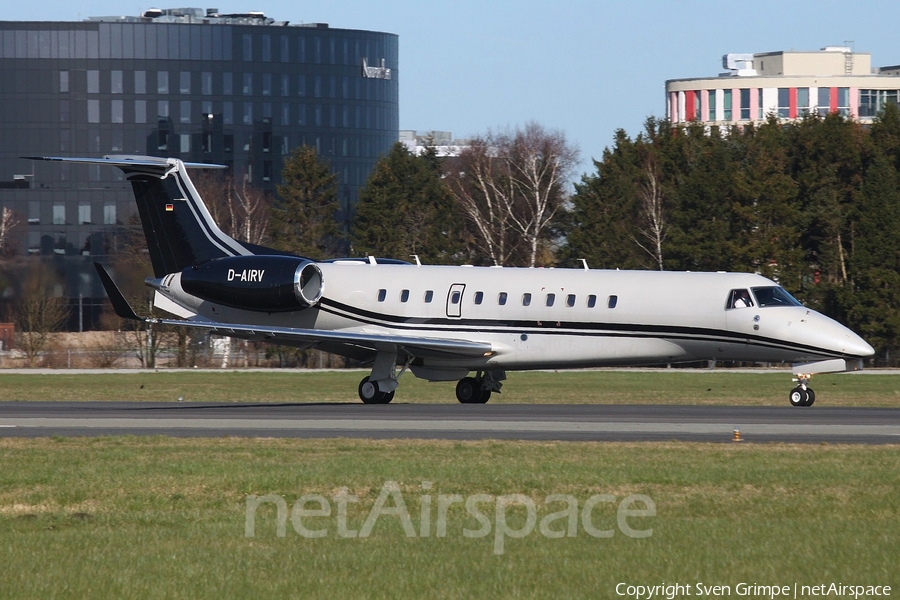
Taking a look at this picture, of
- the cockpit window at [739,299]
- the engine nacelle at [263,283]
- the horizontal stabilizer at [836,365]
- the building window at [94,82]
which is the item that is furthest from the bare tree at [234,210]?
the horizontal stabilizer at [836,365]

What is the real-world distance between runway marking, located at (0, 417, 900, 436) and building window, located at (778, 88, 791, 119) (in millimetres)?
103522

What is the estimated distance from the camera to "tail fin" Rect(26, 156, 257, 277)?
32281 millimetres

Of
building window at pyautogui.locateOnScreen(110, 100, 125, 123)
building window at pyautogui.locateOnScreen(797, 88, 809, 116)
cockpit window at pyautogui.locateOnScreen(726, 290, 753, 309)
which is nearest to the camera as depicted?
cockpit window at pyautogui.locateOnScreen(726, 290, 753, 309)

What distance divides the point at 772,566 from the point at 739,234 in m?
49.2

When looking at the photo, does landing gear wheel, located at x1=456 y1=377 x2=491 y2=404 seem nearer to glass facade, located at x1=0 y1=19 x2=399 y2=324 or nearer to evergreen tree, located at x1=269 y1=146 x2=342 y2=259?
evergreen tree, located at x1=269 y1=146 x2=342 y2=259

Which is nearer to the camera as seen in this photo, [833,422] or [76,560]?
[76,560]

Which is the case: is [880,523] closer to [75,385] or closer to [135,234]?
[75,385]

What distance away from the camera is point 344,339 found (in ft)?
92.5

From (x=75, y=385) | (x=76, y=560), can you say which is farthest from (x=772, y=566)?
(x=75, y=385)

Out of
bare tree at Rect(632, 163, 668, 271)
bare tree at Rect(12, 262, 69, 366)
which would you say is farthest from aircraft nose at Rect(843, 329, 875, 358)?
bare tree at Rect(12, 262, 69, 366)

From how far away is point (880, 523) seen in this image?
461 inches

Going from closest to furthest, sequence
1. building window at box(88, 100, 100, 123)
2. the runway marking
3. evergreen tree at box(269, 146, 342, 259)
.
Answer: the runway marking → evergreen tree at box(269, 146, 342, 259) → building window at box(88, 100, 100, 123)

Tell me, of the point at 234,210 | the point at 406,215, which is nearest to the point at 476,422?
the point at 406,215

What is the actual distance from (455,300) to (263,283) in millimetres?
4544
